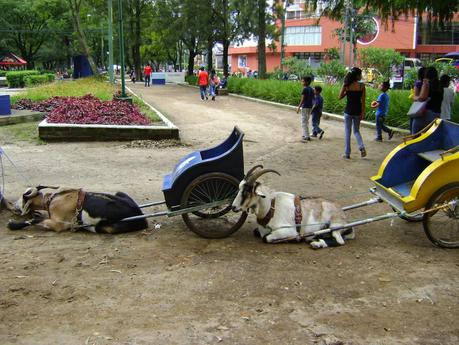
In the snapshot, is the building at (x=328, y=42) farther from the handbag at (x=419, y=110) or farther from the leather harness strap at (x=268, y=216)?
the leather harness strap at (x=268, y=216)

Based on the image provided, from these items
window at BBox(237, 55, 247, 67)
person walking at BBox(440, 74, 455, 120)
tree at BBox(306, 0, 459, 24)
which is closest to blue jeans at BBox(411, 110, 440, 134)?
person walking at BBox(440, 74, 455, 120)

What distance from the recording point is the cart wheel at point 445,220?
17.0ft

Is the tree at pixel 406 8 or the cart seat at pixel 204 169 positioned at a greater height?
the tree at pixel 406 8

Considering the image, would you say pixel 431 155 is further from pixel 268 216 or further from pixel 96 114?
pixel 96 114

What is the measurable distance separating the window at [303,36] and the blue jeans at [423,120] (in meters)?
66.5

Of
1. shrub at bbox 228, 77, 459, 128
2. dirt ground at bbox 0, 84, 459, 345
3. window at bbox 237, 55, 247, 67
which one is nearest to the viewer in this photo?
dirt ground at bbox 0, 84, 459, 345

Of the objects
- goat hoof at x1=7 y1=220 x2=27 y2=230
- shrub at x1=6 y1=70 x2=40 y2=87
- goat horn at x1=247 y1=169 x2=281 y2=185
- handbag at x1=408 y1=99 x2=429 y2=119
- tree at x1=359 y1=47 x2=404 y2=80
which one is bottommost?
goat hoof at x1=7 y1=220 x2=27 y2=230

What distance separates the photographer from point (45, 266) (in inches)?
194

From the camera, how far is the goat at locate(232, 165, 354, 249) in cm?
537

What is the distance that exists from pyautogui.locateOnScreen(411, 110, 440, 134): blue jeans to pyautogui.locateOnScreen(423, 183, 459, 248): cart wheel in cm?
371

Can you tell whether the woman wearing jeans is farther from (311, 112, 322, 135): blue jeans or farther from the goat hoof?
the goat hoof

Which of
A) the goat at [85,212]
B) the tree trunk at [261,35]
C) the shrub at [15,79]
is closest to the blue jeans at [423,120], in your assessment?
the goat at [85,212]

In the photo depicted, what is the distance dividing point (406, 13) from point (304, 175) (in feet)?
15.7

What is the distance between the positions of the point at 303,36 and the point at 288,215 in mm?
73611
